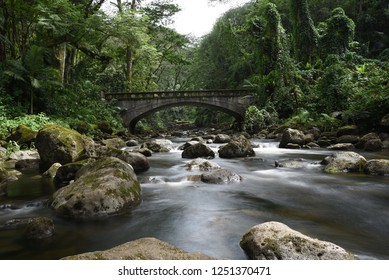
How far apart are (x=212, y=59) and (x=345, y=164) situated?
109 ft

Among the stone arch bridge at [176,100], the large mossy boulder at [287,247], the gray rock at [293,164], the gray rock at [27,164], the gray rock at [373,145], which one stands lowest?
the gray rock at [27,164]

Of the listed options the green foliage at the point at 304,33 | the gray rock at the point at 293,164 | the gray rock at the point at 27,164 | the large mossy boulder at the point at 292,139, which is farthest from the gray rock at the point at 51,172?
the green foliage at the point at 304,33

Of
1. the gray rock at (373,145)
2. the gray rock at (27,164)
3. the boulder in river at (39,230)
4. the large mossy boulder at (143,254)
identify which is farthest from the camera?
the gray rock at (373,145)

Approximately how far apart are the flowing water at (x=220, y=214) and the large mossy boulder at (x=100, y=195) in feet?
0.53

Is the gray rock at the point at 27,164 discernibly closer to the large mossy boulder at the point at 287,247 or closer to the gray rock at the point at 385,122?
the large mossy boulder at the point at 287,247

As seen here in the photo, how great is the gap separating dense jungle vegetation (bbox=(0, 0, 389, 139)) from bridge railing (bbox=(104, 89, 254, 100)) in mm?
1286

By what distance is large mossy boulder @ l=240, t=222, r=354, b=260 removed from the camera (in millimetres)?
2775

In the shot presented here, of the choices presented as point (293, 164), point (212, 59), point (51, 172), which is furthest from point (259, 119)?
point (212, 59)

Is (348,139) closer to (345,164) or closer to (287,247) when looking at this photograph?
(345,164)

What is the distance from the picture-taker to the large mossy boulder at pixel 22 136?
11.3 metres

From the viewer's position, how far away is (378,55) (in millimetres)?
29250
